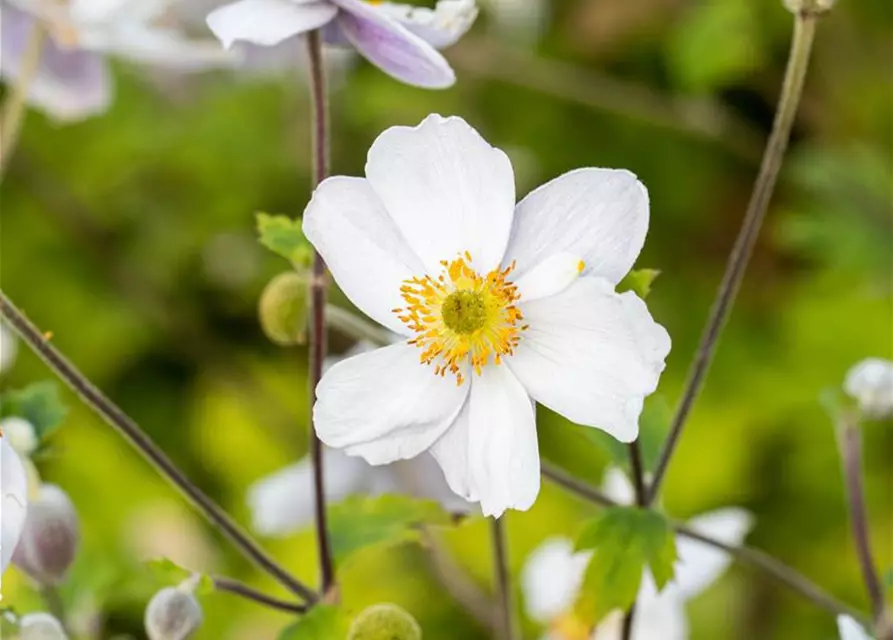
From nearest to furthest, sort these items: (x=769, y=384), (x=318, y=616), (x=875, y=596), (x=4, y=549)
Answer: (x=4, y=549)
(x=318, y=616)
(x=875, y=596)
(x=769, y=384)

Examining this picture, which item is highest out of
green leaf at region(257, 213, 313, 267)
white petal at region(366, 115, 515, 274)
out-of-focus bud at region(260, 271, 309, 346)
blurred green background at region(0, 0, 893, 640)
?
white petal at region(366, 115, 515, 274)

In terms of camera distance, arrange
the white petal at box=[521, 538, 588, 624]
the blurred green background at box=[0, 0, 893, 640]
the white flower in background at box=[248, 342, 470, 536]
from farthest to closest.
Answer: the blurred green background at box=[0, 0, 893, 640]
the white petal at box=[521, 538, 588, 624]
the white flower in background at box=[248, 342, 470, 536]

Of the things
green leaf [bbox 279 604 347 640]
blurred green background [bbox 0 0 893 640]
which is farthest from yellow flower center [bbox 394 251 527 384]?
blurred green background [bbox 0 0 893 640]

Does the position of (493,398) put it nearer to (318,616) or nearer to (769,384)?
(318,616)

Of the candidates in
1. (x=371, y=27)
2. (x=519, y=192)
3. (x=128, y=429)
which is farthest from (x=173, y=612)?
(x=519, y=192)

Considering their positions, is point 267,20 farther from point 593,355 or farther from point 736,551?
point 736,551

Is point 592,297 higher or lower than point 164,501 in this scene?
higher

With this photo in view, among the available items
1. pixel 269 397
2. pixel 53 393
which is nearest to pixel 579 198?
pixel 53 393

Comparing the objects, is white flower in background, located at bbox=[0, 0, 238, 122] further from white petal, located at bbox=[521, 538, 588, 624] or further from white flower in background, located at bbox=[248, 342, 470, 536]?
white petal, located at bbox=[521, 538, 588, 624]
